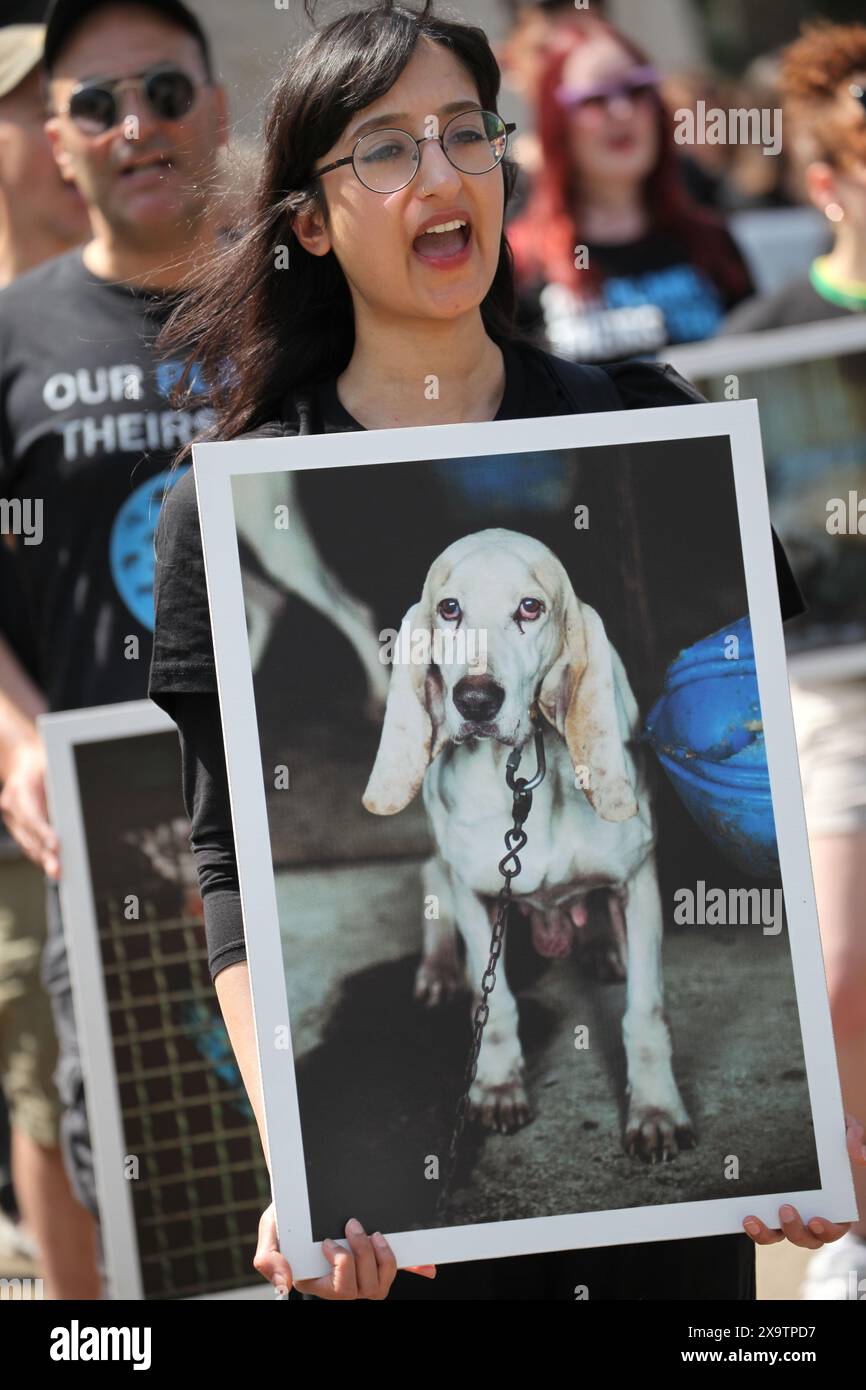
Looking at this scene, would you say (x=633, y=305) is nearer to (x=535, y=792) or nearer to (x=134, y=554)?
(x=134, y=554)

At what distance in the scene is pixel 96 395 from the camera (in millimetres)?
3127

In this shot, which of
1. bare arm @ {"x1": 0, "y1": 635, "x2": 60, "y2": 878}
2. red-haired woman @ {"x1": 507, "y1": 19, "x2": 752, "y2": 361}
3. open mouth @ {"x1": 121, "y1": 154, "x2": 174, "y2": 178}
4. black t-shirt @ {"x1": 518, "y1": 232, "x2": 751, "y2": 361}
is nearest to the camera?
bare arm @ {"x1": 0, "y1": 635, "x2": 60, "y2": 878}

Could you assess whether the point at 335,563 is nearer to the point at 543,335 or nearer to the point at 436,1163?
the point at 436,1163

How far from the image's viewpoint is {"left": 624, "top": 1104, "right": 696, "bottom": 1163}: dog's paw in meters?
1.78

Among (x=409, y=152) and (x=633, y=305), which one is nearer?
(x=409, y=152)

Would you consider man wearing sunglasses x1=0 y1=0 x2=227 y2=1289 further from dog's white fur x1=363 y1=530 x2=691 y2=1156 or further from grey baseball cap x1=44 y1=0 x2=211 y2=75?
dog's white fur x1=363 y1=530 x2=691 y2=1156

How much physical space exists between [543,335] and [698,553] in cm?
300

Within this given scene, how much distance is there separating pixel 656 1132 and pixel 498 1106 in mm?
157

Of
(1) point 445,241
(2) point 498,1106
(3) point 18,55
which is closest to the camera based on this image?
(2) point 498,1106

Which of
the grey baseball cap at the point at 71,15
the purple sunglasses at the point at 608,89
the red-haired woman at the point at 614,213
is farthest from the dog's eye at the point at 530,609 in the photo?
the purple sunglasses at the point at 608,89

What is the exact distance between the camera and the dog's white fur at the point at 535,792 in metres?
1.79

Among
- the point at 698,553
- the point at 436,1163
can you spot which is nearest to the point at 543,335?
the point at 698,553

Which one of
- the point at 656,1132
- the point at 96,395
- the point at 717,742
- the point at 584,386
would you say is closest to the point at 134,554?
the point at 96,395

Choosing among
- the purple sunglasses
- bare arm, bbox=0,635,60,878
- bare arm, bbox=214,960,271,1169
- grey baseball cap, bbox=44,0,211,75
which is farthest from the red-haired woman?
bare arm, bbox=214,960,271,1169
